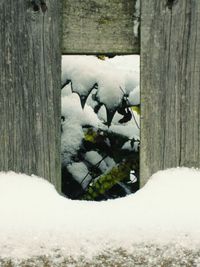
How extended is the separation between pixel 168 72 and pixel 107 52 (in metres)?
0.19

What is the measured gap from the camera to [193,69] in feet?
6.44

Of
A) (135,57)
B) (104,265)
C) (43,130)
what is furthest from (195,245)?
(135,57)

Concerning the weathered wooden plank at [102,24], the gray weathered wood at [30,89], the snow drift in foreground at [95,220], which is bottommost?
the snow drift in foreground at [95,220]

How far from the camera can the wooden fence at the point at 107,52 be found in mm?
1954

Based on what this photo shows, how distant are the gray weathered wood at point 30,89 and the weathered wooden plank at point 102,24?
49mm

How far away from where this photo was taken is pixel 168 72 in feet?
6.43

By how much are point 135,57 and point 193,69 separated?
5.49 feet

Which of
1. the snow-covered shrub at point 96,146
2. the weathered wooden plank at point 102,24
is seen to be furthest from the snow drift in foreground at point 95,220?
the snow-covered shrub at point 96,146

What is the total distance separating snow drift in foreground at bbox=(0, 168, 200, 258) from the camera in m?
1.81

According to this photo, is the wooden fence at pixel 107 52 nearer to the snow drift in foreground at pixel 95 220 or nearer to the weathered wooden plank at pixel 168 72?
the weathered wooden plank at pixel 168 72

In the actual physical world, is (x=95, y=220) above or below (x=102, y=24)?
below

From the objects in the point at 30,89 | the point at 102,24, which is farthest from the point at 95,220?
the point at 102,24

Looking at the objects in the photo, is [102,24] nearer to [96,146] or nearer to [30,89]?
[30,89]

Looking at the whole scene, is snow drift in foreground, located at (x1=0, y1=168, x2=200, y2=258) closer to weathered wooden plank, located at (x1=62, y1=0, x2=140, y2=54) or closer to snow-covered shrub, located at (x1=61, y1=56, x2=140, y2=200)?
weathered wooden plank, located at (x1=62, y1=0, x2=140, y2=54)
